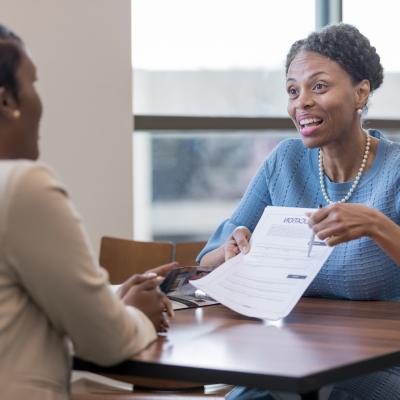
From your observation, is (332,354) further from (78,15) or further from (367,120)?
(367,120)

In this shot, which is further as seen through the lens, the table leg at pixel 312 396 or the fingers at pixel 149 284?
the fingers at pixel 149 284

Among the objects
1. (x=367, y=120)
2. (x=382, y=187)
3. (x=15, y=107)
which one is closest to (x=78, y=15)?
(x=367, y=120)

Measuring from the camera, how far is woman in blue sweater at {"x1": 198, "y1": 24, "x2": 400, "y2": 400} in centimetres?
273

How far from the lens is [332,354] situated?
1.94 meters

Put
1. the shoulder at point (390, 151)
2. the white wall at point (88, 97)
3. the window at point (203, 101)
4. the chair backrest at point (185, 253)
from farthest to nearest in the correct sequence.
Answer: the window at point (203, 101) → the white wall at point (88, 97) → the chair backrest at point (185, 253) → the shoulder at point (390, 151)

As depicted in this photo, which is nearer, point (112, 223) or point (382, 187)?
point (382, 187)

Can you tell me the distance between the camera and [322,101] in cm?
293

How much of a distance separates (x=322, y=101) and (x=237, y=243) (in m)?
0.54

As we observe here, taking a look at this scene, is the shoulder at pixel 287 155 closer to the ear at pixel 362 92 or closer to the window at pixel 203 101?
the ear at pixel 362 92

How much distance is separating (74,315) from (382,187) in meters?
1.34

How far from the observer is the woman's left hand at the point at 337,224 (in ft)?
7.98

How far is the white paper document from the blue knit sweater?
280 mm

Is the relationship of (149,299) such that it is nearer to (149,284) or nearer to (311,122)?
(149,284)

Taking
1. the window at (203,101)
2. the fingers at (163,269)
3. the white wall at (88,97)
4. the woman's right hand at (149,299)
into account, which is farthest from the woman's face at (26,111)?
the window at (203,101)
